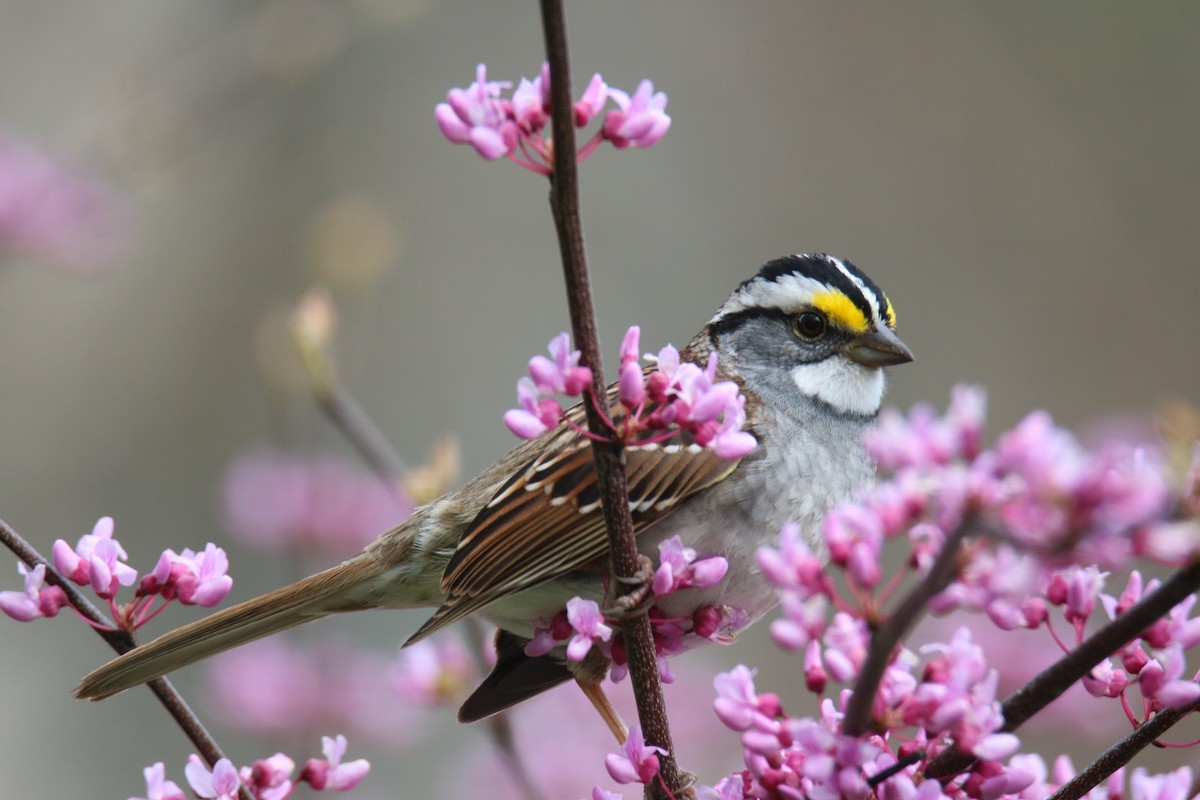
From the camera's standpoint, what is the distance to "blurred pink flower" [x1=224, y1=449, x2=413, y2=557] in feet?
12.8

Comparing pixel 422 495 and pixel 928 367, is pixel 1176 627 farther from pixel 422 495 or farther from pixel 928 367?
pixel 928 367

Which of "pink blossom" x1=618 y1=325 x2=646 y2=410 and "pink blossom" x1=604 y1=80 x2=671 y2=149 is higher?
"pink blossom" x1=604 y1=80 x2=671 y2=149

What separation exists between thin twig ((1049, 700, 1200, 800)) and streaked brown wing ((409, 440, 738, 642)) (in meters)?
0.99

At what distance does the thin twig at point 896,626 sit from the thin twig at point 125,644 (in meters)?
0.81

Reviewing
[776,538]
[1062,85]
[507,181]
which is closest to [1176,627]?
[776,538]

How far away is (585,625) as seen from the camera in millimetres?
1880

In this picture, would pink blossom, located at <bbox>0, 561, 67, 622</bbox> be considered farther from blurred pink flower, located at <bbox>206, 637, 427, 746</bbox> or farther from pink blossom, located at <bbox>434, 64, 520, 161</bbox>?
blurred pink flower, located at <bbox>206, 637, 427, 746</bbox>

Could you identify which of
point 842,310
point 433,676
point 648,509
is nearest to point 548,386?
point 648,509

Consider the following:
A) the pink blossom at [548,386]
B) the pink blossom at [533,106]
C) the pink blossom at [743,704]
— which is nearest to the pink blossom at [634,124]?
the pink blossom at [533,106]

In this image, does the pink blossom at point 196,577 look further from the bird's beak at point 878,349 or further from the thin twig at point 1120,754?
the bird's beak at point 878,349

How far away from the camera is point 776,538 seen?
2.49 m

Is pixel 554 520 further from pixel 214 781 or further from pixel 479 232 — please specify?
pixel 479 232

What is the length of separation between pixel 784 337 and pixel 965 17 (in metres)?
6.55

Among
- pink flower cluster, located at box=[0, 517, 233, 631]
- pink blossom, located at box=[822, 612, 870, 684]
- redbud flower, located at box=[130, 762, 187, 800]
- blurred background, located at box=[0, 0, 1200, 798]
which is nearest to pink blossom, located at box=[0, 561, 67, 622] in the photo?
pink flower cluster, located at box=[0, 517, 233, 631]
